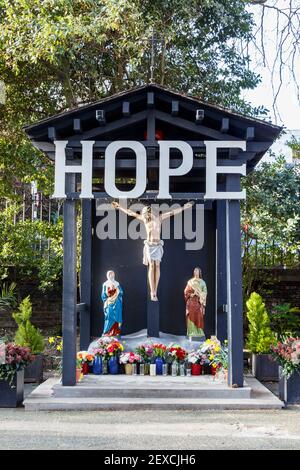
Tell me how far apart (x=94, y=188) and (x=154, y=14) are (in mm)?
4066

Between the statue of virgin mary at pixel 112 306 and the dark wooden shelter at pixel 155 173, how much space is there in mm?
471

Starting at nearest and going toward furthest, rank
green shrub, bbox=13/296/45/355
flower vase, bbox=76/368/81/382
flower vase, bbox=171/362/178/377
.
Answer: flower vase, bbox=76/368/81/382
flower vase, bbox=171/362/178/377
green shrub, bbox=13/296/45/355

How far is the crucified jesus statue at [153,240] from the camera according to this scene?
36.8 feet

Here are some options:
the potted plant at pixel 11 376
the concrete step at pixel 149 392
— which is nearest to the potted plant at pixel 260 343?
the concrete step at pixel 149 392

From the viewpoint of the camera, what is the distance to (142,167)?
9.56 m

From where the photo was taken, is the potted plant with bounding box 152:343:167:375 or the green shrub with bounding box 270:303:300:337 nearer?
the potted plant with bounding box 152:343:167:375

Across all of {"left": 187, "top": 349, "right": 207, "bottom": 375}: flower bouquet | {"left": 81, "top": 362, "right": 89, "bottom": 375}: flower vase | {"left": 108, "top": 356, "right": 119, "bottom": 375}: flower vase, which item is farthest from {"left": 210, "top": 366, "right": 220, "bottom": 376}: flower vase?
{"left": 81, "top": 362, "right": 89, "bottom": 375}: flower vase

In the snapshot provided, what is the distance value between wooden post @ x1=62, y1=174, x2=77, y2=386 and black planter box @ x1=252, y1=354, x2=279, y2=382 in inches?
152

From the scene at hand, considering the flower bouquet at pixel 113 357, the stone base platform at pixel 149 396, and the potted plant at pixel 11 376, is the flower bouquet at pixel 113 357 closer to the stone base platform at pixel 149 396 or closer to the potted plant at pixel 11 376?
the stone base platform at pixel 149 396

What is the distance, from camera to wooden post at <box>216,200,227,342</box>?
1153 cm

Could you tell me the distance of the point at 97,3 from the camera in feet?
42.5

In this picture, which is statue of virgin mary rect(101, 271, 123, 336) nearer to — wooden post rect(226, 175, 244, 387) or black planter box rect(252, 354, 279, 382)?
wooden post rect(226, 175, 244, 387)

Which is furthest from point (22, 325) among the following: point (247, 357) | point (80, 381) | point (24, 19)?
point (24, 19)

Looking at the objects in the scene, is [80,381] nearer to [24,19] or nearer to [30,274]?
[30,274]
